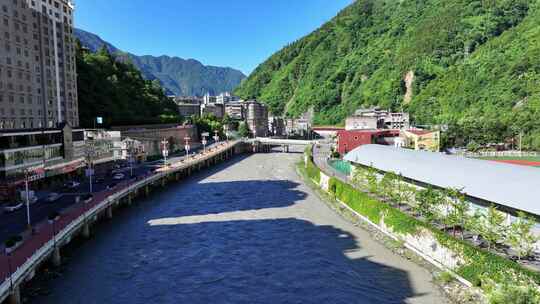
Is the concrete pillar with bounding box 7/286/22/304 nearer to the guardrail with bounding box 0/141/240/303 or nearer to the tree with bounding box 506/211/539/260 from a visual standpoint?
the guardrail with bounding box 0/141/240/303

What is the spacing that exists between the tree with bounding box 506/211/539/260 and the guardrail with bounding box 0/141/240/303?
43824 mm

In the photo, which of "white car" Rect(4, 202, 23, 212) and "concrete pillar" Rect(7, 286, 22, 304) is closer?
"concrete pillar" Rect(7, 286, 22, 304)

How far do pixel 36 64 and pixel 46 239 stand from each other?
7437 centimetres

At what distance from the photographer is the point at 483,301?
33875 mm

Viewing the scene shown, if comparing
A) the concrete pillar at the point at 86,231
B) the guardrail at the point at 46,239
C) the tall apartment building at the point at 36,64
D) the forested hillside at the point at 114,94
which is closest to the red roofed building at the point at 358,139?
the guardrail at the point at 46,239

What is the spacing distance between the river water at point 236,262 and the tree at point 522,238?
28.0 feet

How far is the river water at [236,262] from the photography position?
37.6 meters

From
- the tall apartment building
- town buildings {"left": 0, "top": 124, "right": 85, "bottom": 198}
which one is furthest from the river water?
the tall apartment building

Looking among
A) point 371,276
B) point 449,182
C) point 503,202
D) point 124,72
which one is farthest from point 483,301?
point 124,72

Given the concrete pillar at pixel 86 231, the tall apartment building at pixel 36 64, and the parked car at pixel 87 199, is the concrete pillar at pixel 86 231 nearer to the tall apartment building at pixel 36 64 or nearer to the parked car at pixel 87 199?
the parked car at pixel 87 199

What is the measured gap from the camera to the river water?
37.6m

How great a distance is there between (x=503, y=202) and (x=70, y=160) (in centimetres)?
8288

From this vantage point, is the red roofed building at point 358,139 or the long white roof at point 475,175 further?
the red roofed building at point 358,139

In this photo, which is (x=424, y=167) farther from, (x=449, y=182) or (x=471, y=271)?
(x=471, y=271)
